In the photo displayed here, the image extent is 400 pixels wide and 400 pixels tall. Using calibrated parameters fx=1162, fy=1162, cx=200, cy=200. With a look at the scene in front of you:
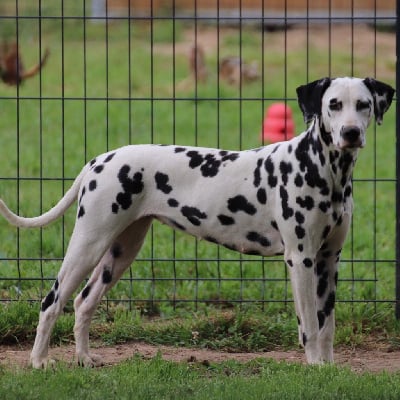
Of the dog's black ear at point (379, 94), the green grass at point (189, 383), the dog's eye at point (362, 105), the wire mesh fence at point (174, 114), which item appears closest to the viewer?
the green grass at point (189, 383)

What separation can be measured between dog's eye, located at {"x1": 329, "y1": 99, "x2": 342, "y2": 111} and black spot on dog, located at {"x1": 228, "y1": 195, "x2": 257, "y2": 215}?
0.77 m

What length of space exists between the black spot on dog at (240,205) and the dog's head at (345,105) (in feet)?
2.01

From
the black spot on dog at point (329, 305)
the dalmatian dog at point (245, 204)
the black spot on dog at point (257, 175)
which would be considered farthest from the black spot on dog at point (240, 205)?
the black spot on dog at point (329, 305)

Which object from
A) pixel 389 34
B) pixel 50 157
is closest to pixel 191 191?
pixel 50 157

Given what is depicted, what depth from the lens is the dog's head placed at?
A: 6.20 metres

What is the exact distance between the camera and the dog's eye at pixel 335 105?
6.31 m

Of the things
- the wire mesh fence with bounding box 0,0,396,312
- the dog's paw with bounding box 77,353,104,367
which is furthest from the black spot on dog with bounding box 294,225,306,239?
the wire mesh fence with bounding box 0,0,396,312

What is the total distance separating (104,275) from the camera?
23.3 feet

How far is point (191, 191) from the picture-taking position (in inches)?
268

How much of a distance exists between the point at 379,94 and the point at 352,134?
0.43 m

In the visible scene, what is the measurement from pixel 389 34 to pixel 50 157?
38.6ft

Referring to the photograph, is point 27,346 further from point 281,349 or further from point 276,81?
point 276,81

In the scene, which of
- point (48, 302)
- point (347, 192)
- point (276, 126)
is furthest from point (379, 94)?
point (276, 126)

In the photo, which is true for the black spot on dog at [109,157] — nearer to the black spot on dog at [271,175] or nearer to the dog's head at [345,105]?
the black spot on dog at [271,175]
